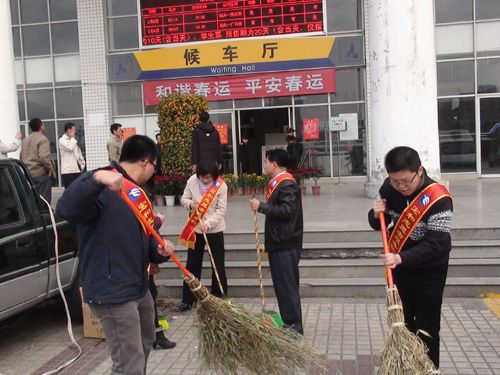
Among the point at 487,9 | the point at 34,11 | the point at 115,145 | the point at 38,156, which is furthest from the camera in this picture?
the point at 34,11

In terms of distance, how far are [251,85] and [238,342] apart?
12.7m

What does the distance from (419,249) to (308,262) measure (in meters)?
3.71

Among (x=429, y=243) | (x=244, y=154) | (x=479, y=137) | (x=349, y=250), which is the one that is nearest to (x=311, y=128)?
(x=244, y=154)

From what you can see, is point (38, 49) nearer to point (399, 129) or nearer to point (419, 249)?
point (399, 129)

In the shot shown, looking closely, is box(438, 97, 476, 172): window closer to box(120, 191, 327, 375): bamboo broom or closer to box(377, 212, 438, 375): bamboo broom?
box(120, 191, 327, 375): bamboo broom

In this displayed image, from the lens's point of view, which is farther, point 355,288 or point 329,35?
point 329,35

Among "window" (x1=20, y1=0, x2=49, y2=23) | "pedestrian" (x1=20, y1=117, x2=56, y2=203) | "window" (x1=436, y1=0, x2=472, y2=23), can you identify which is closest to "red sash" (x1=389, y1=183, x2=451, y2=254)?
"pedestrian" (x1=20, y1=117, x2=56, y2=203)

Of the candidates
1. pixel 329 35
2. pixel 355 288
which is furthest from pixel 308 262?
pixel 329 35

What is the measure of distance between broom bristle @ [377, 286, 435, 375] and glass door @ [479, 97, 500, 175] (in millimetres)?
13337

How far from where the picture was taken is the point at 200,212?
19.0ft

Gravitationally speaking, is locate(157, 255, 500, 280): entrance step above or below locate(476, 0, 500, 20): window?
below

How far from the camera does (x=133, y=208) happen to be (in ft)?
10.0

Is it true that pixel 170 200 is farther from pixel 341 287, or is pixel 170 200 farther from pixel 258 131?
pixel 341 287

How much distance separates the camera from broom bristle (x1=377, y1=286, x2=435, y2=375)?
9.44 feet
